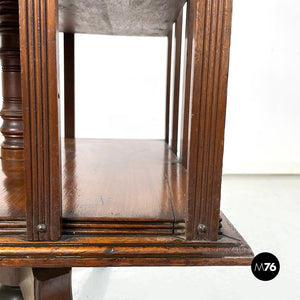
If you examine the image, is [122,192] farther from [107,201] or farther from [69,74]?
[69,74]

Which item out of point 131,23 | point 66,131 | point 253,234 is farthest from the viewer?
point 253,234

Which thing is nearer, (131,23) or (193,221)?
(193,221)

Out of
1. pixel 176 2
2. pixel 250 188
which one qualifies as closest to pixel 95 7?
pixel 176 2

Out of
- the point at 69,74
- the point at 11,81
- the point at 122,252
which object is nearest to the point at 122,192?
the point at 122,252

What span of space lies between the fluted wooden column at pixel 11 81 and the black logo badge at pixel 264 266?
0.74 meters

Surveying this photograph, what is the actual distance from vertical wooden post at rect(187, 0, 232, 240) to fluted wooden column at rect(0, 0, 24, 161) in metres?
0.66

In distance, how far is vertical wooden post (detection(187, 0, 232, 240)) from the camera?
0.56 m

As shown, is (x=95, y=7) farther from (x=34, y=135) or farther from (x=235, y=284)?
(x=235, y=284)

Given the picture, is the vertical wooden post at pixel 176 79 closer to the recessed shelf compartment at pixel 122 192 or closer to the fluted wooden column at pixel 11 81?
the recessed shelf compartment at pixel 122 192

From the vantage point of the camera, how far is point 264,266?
0.66 metres

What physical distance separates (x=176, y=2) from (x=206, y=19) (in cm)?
39

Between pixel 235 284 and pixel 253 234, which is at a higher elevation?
pixel 253 234

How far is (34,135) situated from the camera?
0.57 m

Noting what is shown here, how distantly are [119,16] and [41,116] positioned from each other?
24.6 inches
